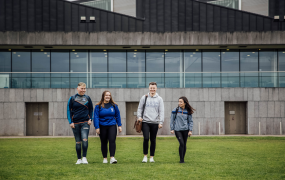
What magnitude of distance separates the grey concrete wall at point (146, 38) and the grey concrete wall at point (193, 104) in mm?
3407

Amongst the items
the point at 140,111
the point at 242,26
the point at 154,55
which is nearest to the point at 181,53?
the point at 154,55

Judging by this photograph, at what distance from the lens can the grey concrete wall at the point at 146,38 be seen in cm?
2241

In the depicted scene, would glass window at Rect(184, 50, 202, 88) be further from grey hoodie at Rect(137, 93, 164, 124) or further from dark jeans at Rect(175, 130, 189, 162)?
grey hoodie at Rect(137, 93, 164, 124)

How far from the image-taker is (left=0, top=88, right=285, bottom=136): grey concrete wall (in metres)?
21.8

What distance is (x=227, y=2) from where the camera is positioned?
34.7m

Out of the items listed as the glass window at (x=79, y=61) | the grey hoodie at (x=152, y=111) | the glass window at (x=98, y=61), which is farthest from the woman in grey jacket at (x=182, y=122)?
the glass window at (x=79, y=61)

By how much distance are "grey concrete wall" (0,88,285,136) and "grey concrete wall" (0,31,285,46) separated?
134 inches

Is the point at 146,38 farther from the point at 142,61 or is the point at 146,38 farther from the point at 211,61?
the point at 211,61

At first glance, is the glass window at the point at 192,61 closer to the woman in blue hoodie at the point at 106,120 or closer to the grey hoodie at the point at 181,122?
the grey hoodie at the point at 181,122

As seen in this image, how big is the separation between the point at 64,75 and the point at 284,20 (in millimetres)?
16759

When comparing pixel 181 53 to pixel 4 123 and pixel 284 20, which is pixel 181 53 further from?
pixel 4 123

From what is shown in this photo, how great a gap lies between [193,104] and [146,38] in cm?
575

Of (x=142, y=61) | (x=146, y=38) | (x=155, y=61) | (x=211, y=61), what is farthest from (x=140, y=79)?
(x=211, y=61)

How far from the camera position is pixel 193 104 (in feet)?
72.6
